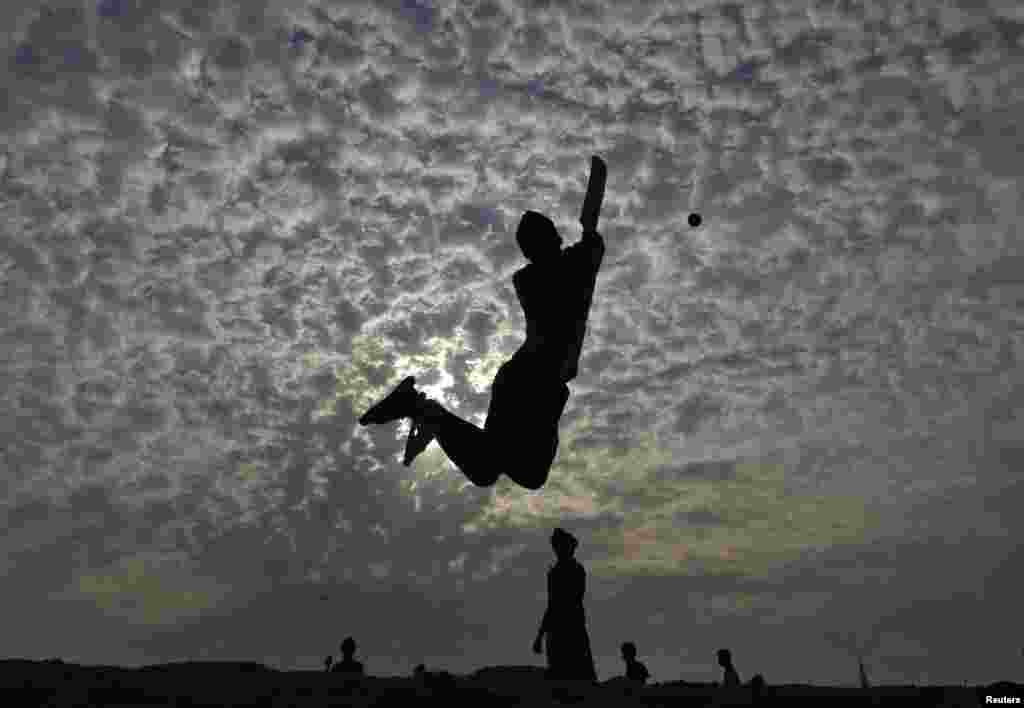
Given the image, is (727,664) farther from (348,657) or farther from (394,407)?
(394,407)

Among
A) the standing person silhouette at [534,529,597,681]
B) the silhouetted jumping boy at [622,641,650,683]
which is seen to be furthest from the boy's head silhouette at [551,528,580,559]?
the silhouetted jumping boy at [622,641,650,683]

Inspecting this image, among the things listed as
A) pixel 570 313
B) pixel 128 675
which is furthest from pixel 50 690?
pixel 570 313

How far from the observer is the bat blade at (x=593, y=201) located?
657cm

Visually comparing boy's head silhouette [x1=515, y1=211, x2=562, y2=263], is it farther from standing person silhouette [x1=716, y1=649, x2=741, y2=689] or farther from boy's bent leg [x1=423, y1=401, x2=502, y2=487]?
standing person silhouette [x1=716, y1=649, x2=741, y2=689]

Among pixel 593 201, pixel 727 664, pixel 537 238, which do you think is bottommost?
pixel 727 664

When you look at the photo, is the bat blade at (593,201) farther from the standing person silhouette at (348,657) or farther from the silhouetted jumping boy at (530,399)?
the standing person silhouette at (348,657)

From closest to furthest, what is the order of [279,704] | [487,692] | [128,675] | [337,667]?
[279,704] → [487,692] → [128,675] → [337,667]

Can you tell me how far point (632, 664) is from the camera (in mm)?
14070

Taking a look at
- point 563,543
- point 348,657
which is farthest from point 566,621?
point 348,657

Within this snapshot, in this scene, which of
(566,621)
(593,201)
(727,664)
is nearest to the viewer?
(593,201)

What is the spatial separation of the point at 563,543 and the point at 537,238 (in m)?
7.16

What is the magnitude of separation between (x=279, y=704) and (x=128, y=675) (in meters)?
2.45

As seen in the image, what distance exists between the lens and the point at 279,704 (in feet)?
→ 25.0

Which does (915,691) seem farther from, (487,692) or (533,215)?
(533,215)
